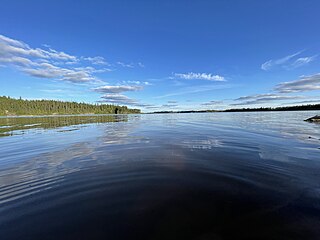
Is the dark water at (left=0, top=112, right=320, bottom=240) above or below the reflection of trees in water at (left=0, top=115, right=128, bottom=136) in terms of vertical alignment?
above

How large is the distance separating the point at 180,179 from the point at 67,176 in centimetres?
493

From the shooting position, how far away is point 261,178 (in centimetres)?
699

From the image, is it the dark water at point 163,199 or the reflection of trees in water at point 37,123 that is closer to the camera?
the dark water at point 163,199

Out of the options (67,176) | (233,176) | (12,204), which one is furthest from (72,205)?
(233,176)

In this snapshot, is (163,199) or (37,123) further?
(37,123)

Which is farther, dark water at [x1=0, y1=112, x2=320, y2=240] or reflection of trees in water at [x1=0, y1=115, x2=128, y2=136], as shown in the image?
reflection of trees in water at [x1=0, y1=115, x2=128, y2=136]

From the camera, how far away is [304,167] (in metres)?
8.33

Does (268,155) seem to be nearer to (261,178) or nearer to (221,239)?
(261,178)

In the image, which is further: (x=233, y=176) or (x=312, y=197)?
(x=233, y=176)

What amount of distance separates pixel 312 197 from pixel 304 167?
3572 mm

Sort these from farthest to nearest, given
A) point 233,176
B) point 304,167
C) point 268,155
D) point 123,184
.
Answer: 1. point 268,155
2. point 304,167
3. point 233,176
4. point 123,184

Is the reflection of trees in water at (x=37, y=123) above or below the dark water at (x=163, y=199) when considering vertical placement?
below

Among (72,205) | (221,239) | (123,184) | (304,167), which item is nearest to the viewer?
(221,239)

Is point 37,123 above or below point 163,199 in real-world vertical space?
below
